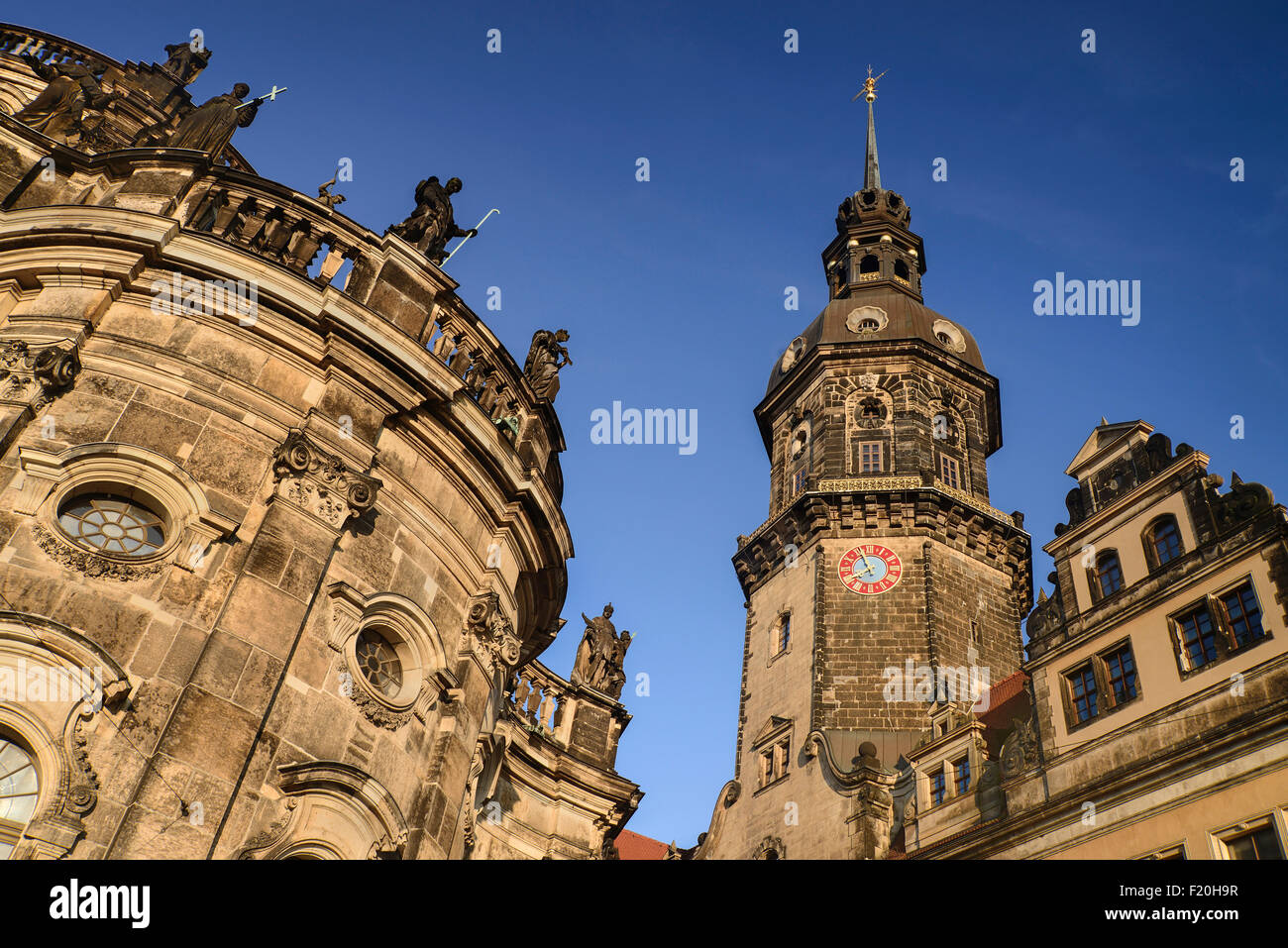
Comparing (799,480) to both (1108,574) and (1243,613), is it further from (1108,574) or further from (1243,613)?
(1243,613)

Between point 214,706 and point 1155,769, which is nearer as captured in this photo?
point 214,706

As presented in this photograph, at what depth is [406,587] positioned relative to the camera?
598 inches

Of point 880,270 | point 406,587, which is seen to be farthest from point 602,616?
point 880,270

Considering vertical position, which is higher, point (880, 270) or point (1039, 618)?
point (880, 270)

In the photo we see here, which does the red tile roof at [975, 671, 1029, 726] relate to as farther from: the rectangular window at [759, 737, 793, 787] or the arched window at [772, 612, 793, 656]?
the arched window at [772, 612, 793, 656]

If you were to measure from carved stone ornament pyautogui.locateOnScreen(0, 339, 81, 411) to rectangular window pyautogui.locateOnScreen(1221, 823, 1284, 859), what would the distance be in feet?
66.3

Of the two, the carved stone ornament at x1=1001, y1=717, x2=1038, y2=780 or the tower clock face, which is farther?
the tower clock face

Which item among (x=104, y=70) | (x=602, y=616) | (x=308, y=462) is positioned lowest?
(x=308, y=462)

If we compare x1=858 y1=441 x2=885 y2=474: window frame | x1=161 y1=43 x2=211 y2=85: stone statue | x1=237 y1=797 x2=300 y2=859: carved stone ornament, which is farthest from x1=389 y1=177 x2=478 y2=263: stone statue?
x1=858 y1=441 x2=885 y2=474: window frame

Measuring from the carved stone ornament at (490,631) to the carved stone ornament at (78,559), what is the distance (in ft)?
16.5

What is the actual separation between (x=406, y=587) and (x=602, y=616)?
1084 centimetres

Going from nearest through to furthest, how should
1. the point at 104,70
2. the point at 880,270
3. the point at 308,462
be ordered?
the point at 308,462 → the point at 104,70 → the point at 880,270

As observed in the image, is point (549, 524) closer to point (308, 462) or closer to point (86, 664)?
point (308, 462)

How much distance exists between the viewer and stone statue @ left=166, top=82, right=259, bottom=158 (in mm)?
17453
